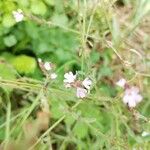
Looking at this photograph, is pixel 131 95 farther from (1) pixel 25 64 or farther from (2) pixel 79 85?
(1) pixel 25 64

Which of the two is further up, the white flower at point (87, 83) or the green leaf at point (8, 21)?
the green leaf at point (8, 21)

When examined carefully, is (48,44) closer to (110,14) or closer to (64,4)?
(64,4)

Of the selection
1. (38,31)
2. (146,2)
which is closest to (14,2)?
(38,31)

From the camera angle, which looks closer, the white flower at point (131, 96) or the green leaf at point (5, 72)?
the white flower at point (131, 96)

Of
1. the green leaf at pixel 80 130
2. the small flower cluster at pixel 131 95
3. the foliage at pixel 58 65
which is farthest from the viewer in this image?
the green leaf at pixel 80 130

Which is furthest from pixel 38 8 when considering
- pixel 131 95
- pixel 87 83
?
pixel 131 95

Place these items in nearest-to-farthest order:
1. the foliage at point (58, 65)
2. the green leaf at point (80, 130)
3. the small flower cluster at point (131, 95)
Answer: the small flower cluster at point (131, 95) → the foliage at point (58, 65) → the green leaf at point (80, 130)

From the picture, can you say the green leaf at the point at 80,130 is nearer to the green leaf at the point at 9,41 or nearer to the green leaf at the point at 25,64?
the green leaf at the point at 25,64

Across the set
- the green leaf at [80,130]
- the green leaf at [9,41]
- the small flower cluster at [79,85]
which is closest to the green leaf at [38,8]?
the green leaf at [9,41]
